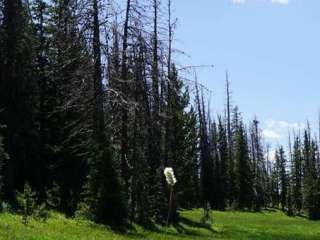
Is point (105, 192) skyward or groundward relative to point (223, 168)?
groundward

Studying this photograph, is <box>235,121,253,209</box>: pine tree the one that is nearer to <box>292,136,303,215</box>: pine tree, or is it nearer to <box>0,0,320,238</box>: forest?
<box>292,136,303,215</box>: pine tree

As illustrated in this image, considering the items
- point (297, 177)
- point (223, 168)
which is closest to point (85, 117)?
point (223, 168)

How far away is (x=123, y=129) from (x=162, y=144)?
9739 mm

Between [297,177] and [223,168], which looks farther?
[297,177]

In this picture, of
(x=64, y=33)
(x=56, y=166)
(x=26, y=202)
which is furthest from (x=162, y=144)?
(x=26, y=202)

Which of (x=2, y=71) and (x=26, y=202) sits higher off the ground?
(x=2, y=71)

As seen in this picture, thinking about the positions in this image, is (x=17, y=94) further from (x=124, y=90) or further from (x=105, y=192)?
(x=105, y=192)

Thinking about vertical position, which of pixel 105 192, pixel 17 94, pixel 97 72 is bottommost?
pixel 105 192

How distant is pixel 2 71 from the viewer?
1308 inches

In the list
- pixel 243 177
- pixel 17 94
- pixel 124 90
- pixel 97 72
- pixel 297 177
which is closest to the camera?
pixel 97 72

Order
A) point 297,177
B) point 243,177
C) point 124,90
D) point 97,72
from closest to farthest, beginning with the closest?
point 97,72 → point 124,90 → point 243,177 → point 297,177

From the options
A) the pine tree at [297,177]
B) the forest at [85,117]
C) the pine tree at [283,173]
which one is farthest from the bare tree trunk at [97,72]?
the pine tree at [283,173]

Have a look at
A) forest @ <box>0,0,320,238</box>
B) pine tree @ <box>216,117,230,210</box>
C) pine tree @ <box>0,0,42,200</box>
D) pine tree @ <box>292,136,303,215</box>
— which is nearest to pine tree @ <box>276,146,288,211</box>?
pine tree @ <box>292,136,303,215</box>

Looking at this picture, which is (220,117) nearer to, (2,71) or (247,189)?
(247,189)
